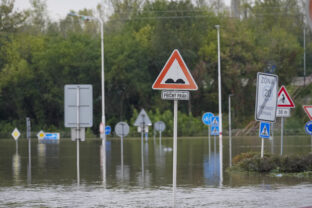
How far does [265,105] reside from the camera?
22.0 m

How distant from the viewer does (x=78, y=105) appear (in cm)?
2070

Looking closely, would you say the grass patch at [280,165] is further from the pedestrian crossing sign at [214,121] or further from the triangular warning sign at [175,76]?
→ the pedestrian crossing sign at [214,121]

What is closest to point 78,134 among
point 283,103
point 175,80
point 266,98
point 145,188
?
point 145,188

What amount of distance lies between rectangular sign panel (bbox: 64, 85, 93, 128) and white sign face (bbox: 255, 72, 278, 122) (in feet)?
16.0

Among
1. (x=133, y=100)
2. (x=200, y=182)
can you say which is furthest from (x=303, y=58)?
(x=200, y=182)

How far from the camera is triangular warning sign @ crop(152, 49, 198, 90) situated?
12.8 metres

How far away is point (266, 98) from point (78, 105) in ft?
18.2

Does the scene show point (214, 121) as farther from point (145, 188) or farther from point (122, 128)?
point (145, 188)

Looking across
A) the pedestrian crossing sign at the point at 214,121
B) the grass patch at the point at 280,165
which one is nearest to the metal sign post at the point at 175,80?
the grass patch at the point at 280,165

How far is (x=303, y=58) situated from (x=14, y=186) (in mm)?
74052

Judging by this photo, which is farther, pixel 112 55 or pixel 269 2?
pixel 269 2

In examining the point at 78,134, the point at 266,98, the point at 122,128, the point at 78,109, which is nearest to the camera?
the point at 78,134

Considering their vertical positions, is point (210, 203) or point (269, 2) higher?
point (269, 2)

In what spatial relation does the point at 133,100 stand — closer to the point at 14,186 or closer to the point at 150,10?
the point at 150,10
